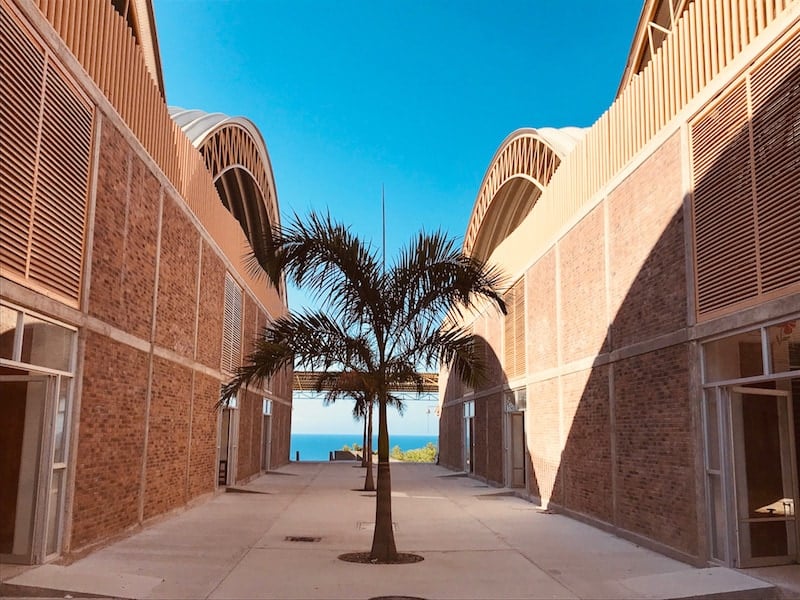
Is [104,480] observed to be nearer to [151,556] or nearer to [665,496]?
[151,556]

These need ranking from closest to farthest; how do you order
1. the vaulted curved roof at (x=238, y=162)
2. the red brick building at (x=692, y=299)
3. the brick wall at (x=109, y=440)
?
the red brick building at (x=692, y=299) → the brick wall at (x=109, y=440) → the vaulted curved roof at (x=238, y=162)

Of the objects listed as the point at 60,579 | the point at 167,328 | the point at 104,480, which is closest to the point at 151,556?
the point at 104,480

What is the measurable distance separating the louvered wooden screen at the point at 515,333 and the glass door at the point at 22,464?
46.2 ft

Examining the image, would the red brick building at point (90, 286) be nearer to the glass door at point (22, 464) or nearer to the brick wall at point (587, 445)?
the glass door at point (22, 464)

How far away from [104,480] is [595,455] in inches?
341

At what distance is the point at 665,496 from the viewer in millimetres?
11352

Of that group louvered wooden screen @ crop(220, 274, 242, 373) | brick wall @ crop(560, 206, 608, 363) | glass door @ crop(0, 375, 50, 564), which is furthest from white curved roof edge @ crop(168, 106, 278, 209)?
glass door @ crop(0, 375, 50, 564)

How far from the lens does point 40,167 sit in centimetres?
882

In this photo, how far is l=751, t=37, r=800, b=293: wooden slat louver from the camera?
851cm

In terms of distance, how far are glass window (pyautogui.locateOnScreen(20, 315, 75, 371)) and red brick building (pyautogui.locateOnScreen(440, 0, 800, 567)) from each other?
8.12 metres

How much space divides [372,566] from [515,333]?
1309 cm

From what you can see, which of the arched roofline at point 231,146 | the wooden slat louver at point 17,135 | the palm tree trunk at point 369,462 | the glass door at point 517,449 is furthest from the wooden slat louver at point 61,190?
the glass door at point 517,449

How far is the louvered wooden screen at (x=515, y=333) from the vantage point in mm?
21578

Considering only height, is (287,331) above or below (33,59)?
below
